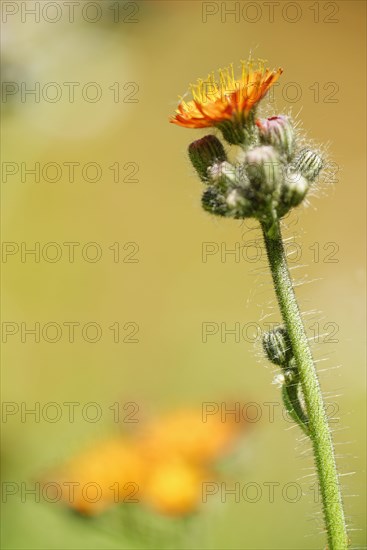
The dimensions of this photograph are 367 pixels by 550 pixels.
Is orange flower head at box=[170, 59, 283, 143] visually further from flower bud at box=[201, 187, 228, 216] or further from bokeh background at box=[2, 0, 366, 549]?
bokeh background at box=[2, 0, 366, 549]

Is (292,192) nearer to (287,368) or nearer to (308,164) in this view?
(308,164)

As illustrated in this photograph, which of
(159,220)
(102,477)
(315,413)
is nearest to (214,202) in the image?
(315,413)

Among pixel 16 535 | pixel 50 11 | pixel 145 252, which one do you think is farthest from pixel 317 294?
pixel 50 11

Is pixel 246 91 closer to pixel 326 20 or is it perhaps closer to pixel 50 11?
pixel 50 11

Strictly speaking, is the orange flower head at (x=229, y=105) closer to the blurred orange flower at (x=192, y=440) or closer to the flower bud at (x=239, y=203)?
the flower bud at (x=239, y=203)

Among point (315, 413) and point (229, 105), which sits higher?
point (229, 105)

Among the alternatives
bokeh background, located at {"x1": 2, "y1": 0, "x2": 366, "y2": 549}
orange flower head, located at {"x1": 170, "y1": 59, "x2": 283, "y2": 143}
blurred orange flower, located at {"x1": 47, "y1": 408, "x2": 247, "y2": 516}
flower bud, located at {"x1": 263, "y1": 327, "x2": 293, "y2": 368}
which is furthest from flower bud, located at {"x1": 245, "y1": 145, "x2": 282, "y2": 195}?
bokeh background, located at {"x1": 2, "y1": 0, "x2": 366, "y2": 549}
